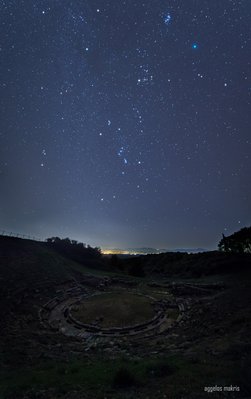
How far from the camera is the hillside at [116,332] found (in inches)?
504

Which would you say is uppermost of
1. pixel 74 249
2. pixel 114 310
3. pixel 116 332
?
pixel 74 249

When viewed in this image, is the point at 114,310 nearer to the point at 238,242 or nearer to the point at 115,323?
the point at 115,323

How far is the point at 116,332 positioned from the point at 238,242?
49.1m

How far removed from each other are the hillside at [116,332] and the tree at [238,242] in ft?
57.2

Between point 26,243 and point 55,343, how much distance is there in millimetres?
30268

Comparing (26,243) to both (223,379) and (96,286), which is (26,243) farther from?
(223,379)

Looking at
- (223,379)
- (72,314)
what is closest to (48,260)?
(72,314)

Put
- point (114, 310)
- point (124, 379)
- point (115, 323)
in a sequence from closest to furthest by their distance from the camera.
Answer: point (124, 379) < point (115, 323) < point (114, 310)

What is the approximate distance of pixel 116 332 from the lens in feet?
81.5

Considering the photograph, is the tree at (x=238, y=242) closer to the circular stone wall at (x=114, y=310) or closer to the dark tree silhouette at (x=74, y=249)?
the dark tree silhouette at (x=74, y=249)

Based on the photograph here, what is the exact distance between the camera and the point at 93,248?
243 ft

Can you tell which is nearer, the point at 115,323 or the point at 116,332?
the point at 116,332

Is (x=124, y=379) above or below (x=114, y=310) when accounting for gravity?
below

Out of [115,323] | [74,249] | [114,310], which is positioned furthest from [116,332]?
[74,249]
